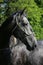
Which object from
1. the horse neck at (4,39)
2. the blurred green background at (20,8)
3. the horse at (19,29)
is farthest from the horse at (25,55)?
the blurred green background at (20,8)

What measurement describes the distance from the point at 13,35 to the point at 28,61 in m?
1.14

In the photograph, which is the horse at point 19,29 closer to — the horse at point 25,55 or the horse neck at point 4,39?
the horse neck at point 4,39

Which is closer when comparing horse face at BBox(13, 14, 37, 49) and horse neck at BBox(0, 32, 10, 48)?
horse face at BBox(13, 14, 37, 49)

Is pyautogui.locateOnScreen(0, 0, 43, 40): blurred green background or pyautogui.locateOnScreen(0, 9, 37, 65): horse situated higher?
pyautogui.locateOnScreen(0, 9, 37, 65): horse

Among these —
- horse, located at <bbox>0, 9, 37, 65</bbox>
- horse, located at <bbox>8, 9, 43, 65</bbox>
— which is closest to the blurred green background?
horse, located at <bbox>8, 9, 43, 65</bbox>

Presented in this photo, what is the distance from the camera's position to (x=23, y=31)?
7129 mm

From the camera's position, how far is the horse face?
281 inches

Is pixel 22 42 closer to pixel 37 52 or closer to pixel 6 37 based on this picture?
pixel 6 37

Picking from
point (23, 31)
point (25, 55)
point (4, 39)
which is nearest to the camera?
point (23, 31)

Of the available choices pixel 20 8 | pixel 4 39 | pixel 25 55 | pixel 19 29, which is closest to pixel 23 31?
pixel 19 29

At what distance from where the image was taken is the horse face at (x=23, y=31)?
7.12 metres

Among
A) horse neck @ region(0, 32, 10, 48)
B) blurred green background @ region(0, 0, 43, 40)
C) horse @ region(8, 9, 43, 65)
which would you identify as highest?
horse neck @ region(0, 32, 10, 48)

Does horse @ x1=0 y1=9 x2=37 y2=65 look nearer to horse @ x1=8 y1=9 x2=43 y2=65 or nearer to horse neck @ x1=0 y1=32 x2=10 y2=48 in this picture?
horse neck @ x1=0 y1=32 x2=10 y2=48

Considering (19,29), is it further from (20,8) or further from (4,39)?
(20,8)
